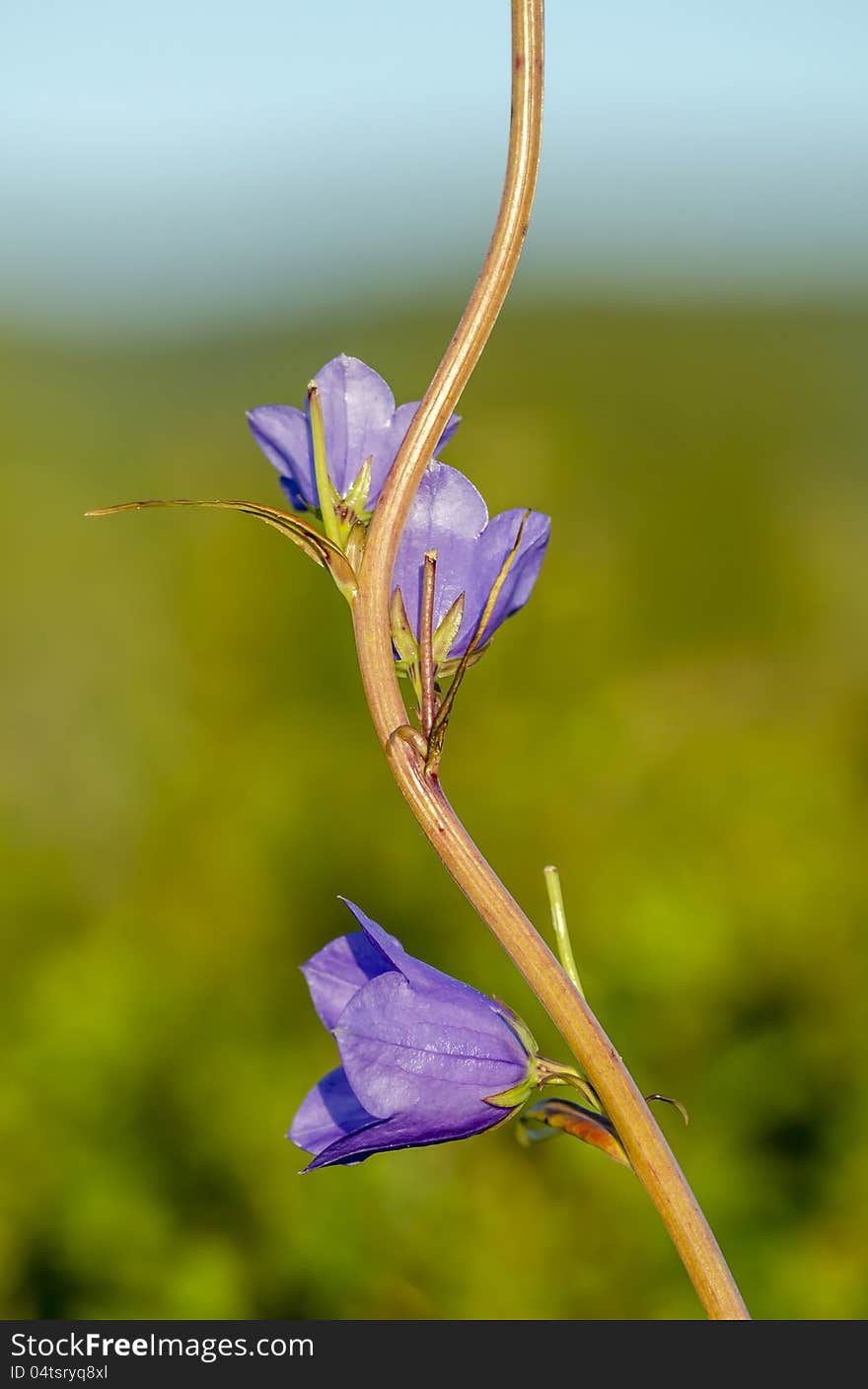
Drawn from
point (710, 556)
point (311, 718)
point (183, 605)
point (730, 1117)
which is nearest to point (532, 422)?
point (710, 556)

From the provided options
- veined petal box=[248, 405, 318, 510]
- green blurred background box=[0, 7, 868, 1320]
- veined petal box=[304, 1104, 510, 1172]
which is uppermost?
veined petal box=[248, 405, 318, 510]

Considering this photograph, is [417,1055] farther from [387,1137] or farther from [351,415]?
[351,415]

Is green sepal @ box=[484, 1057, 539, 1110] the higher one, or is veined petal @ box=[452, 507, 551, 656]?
veined petal @ box=[452, 507, 551, 656]

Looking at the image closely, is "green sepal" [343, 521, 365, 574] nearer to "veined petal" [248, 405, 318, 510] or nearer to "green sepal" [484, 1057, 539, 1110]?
"veined petal" [248, 405, 318, 510]

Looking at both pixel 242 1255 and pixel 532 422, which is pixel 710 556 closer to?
pixel 532 422

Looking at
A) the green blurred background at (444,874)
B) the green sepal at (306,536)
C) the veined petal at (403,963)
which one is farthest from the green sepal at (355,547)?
the green blurred background at (444,874)

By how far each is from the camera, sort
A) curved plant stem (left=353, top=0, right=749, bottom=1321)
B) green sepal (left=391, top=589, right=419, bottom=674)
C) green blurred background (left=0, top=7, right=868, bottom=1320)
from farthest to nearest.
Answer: green blurred background (left=0, top=7, right=868, bottom=1320)
green sepal (left=391, top=589, right=419, bottom=674)
curved plant stem (left=353, top=0, right=749, bottom=1321)

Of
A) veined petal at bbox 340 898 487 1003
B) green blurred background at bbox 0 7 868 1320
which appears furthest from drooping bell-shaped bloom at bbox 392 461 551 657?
green blurred background at bbox 0 7 868 1320

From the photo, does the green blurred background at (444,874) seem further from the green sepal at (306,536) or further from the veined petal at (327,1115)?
the green sepal at (306,536)
